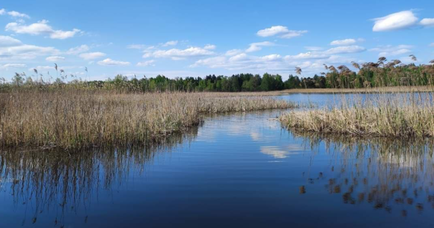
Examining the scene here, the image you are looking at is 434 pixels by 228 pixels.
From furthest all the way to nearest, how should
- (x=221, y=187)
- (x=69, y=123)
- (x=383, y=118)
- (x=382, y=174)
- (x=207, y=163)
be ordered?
(x=383, y=118)
(x=69, y=123)
(x=207, y=163)
(x=382, y=174)
(x=221, y=187)

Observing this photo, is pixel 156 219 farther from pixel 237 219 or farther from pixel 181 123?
pixel 181 123

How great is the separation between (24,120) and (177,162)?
4.85 meters

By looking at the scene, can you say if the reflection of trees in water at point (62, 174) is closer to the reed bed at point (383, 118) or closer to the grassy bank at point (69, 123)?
the grassy bank at point (69, 123)

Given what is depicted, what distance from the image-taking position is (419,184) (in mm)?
5285

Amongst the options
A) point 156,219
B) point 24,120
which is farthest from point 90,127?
point 156,219

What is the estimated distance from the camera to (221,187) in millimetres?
5309

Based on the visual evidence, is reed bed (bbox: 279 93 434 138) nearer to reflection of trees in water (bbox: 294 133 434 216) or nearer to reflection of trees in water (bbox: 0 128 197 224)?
reflection of trees in water (bbox: 294 133 434 216)

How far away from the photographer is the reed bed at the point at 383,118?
1018 centimetres

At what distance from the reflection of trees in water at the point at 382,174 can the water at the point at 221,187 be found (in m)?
0.02

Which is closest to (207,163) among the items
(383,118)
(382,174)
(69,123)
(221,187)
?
(221,187)

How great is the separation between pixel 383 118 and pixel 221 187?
7.63 metres

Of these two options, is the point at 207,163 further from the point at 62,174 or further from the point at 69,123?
the point at 69,123

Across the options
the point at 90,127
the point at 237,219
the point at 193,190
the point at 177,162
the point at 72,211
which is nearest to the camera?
the point at 237,219

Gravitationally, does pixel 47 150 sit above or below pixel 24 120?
below
